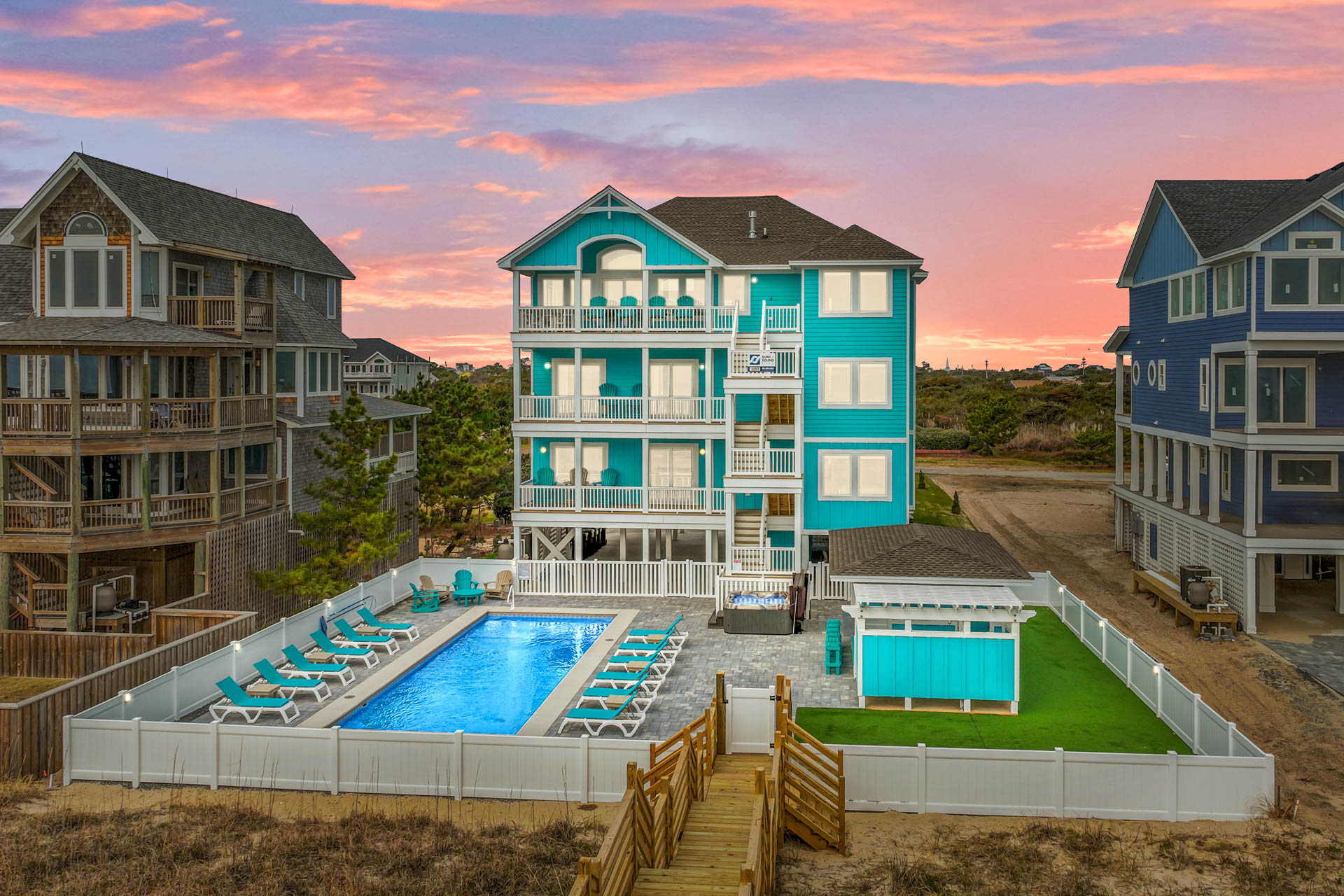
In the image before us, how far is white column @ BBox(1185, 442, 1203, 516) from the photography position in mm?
26422

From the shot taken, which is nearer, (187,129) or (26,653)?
(26,653)

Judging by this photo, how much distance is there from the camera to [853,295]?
28.8m

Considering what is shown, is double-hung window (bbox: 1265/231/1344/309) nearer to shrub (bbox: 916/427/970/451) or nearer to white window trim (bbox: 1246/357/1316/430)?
white window trim (bbox: 1246/357/1316/430)

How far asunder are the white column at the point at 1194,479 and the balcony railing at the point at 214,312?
26.8 meters

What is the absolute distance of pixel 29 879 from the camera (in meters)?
10.6

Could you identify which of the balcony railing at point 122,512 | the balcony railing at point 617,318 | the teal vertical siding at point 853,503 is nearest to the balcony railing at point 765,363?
the balcony railing at point 617,318

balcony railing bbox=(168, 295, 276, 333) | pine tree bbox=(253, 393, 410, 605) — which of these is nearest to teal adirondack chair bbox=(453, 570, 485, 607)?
pine tree bbox=(253, 393, 410, 605)

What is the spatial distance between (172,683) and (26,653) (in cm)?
516

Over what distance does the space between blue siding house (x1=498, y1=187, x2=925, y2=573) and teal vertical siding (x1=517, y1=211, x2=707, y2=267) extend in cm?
5

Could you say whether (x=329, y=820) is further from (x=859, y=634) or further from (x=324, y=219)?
(x=324, y=219)

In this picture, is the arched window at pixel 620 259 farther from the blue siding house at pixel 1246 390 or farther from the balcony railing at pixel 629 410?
Answer: the blue siding house at pixel 1246 390

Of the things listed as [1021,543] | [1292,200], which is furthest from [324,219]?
[1292,200]

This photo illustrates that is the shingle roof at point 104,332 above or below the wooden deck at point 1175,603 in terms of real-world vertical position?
above

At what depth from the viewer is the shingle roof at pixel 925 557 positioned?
17.9 meters
